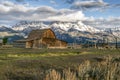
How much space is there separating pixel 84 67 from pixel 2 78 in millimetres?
5273

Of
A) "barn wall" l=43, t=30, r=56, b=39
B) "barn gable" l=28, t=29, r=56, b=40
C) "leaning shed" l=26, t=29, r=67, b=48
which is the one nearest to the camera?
"leaning shed" l=26, t=29, r=67, b=48

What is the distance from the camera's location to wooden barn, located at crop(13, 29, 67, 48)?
334 ft

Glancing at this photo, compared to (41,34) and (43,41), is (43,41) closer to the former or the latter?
(43,41)

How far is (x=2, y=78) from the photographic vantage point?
17.7m

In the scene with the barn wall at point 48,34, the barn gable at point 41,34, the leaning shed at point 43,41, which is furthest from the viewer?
the barn wall at point 48,34

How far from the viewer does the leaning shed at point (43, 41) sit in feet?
334

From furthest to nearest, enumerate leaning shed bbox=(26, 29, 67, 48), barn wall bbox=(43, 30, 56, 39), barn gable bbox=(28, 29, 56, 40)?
barn wall bbox=(43, 30, 56, 39), barn gable bbox=(28, 29, 56, 40), leaning shed bbox=(26, 29, 67, 48)

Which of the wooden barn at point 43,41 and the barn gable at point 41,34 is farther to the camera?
the barn gable at point 41,34

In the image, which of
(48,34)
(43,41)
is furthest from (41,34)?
(48,34)

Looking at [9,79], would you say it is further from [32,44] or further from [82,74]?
[32,44]

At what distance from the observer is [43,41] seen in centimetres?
10369

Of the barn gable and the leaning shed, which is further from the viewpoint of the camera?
the barn gable

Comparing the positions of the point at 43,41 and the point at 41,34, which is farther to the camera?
the point at 41,34

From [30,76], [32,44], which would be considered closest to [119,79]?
[30,76]
